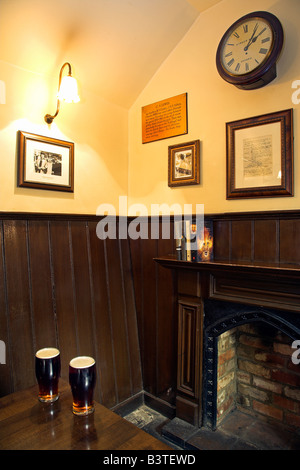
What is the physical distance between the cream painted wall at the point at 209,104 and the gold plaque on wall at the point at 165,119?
0.05 meters

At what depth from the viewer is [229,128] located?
84.0 inches

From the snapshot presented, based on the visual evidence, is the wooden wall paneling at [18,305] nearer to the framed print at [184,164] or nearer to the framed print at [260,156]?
the framed print at [184,164]

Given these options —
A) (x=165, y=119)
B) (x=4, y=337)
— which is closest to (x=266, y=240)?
(x=165, y=119)

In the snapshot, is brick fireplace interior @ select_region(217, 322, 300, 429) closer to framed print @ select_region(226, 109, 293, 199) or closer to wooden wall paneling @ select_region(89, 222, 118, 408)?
wooden wall paneling @ select_region(89, 222, 118, 408)

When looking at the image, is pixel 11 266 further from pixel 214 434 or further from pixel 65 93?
pixel 214 434

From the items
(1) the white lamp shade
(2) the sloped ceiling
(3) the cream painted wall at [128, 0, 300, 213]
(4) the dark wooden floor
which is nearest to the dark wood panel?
(4) the dark wooden floor

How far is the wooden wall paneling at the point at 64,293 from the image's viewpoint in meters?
2.14

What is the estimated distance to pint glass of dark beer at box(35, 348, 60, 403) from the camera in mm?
1274

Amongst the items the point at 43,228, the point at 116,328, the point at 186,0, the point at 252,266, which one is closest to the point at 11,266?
the point at 43,228

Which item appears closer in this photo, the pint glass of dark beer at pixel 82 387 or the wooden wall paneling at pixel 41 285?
the pint glass of dark beer at pixel 82 387

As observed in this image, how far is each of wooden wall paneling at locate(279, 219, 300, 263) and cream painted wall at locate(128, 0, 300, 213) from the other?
0.11 m

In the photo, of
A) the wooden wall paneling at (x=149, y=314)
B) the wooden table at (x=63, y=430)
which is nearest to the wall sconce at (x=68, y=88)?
the wooden wall paneling at (x=149, y=314)

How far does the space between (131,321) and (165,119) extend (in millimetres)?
1739

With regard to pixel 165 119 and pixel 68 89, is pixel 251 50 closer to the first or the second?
pixel 165 119
